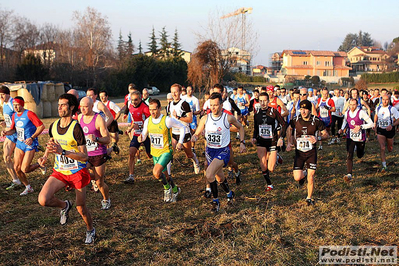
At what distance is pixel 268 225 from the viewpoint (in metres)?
5.55

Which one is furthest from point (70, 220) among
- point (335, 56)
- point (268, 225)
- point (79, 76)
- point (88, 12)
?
point (335, 56)

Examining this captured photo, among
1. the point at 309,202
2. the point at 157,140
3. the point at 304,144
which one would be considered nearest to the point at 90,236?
the point at 157,140

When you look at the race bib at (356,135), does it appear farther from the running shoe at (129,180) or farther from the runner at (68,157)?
the runner at (68,157)

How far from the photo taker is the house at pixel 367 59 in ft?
315

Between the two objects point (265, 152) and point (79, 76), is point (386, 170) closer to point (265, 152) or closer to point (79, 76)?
point (265, 152)

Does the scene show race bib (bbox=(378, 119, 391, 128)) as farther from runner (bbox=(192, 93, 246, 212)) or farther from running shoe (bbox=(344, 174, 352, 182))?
runner (bbox=(192, 93, 246, 212))

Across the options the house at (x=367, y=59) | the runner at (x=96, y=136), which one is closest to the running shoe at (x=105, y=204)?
the runner at (x=96, y=136)

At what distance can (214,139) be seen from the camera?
249 inches

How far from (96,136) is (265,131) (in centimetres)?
370

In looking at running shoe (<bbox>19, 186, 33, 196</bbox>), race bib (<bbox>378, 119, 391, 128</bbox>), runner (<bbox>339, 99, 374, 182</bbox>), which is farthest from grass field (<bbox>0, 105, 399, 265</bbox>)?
race bib (<bbox>378, 119, 391, 128</bbox>)

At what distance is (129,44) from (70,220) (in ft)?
237

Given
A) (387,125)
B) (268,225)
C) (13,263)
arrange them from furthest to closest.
A: (387,125), (268,225), (13,263)

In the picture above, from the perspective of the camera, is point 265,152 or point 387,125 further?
point 387,125

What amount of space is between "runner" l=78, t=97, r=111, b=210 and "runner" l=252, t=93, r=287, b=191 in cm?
336
